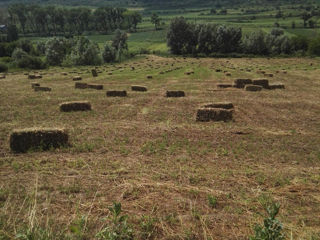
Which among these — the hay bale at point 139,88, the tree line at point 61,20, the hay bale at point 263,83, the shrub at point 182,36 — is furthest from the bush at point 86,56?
the tree line at point 61,20

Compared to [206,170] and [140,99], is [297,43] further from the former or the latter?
[206,170]

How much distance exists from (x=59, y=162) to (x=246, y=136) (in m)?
9.53

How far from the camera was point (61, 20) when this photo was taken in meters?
180

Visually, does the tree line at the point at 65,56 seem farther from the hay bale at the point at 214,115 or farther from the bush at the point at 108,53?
the hay bale at the point at 214,115

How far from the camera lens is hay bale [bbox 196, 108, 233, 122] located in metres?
18.1

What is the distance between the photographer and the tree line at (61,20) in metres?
179

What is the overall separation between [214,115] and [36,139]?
10.9 metres

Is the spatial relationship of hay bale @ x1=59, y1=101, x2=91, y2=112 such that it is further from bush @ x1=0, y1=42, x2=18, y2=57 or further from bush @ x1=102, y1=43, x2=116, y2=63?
bush @ x1=0, y1=42, x2=18, y2=57

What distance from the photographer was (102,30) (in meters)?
194

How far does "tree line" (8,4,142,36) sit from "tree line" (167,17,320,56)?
280 feet

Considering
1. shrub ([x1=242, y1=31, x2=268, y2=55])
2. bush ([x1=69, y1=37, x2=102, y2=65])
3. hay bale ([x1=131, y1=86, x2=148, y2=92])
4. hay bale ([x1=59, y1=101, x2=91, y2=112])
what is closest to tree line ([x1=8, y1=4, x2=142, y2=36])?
bush ([x1=69, y1=37, x2=102, y2=65])

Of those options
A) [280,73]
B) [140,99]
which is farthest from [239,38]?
[140,99]

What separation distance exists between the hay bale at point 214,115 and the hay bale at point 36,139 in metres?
9.15

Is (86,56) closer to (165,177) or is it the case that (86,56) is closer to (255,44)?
(255,44)
